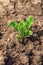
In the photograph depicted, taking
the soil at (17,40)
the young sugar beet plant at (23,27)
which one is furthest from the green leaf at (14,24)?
the soil at (17,40)

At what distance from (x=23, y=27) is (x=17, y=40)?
0.56ft

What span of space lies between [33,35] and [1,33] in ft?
1.27

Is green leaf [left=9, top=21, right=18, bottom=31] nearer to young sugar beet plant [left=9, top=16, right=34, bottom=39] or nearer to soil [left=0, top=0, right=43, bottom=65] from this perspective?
young sugar beet plant [left=9, top=16, right=34, bottom=39]

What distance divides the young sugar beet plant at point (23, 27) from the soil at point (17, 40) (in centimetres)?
7

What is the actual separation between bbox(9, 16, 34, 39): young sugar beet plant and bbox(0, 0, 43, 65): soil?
0.22 ft

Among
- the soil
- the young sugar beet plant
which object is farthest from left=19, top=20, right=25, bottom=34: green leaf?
the soil

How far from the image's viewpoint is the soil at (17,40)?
235cm

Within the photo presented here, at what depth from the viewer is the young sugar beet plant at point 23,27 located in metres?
2.42

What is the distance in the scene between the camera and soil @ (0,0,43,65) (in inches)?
92.5

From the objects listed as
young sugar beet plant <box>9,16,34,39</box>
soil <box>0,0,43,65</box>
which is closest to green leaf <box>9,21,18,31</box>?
young sugar beet plant <box>9,16,34,39</box>

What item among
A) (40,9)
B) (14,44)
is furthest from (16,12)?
(14,44)

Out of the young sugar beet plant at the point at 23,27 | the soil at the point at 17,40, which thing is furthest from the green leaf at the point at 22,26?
the soil at the point at 17,40

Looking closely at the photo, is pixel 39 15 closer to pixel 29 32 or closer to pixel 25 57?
pixel 29 32

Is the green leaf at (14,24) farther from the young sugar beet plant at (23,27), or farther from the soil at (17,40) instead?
the soil at (17,40)
